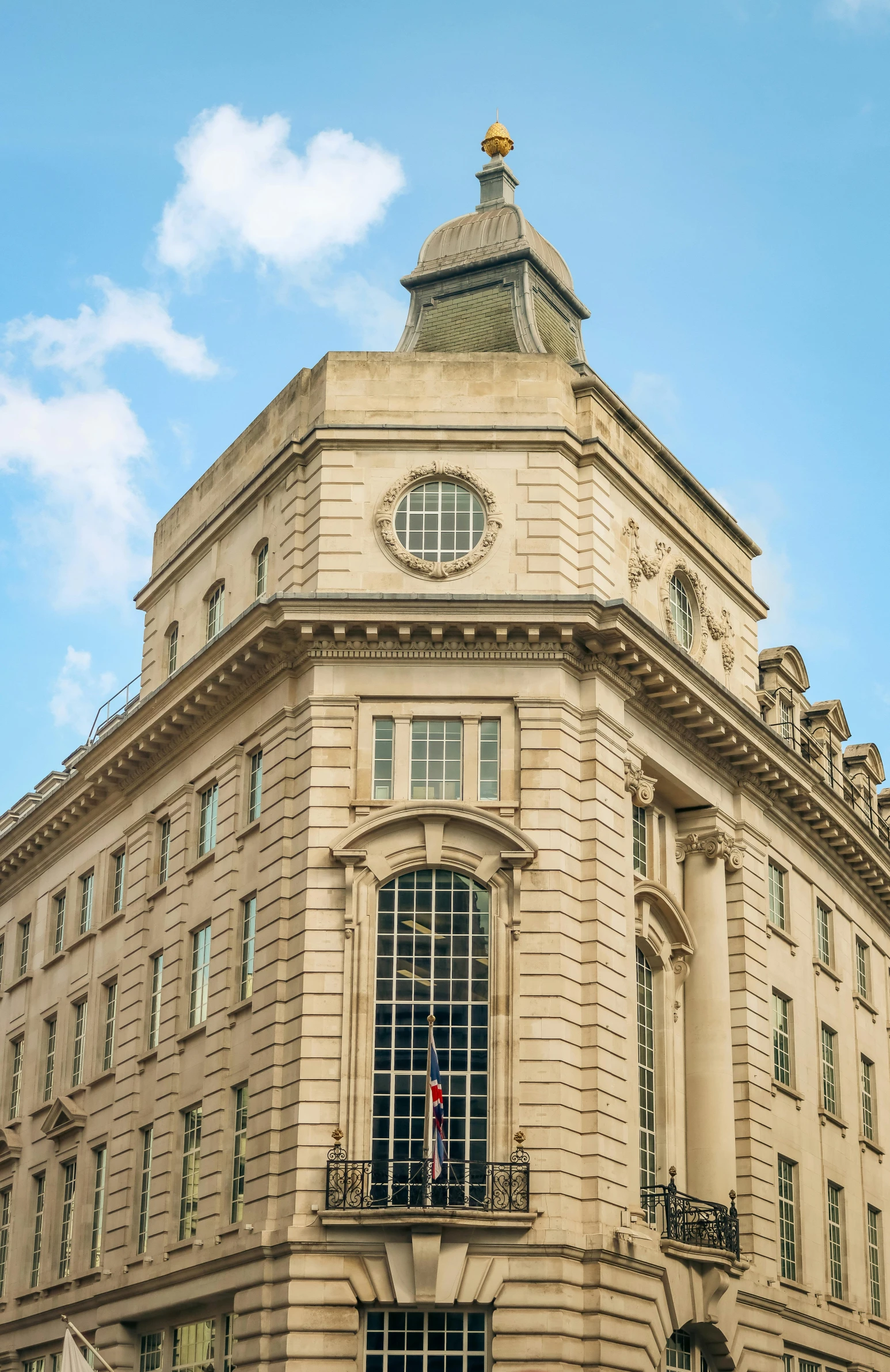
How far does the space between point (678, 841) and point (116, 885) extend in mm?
14949

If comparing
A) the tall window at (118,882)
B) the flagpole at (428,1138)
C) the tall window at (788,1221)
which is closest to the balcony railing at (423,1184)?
the flagpole at (428,1138)

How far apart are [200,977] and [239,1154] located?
505cm

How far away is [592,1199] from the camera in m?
35.3

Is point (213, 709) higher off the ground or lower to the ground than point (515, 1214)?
higher

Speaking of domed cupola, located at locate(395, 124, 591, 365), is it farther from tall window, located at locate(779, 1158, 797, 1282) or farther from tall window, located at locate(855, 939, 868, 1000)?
tall window, located at locate(779, 1158, 797, 1282)

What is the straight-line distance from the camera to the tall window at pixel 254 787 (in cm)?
4056

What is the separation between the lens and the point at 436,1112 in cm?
3459

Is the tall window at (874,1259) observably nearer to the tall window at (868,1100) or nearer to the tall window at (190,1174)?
the tall window at (868,1100)

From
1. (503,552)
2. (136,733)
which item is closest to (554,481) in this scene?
(503,552)

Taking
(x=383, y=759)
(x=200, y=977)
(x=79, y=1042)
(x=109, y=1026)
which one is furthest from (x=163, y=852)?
(x=383, y=759)

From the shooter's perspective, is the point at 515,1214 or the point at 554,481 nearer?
the point at 515,1214

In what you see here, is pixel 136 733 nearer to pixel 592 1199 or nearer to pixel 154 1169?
pixel 154 1169

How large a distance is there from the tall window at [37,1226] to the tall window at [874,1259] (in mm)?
21714

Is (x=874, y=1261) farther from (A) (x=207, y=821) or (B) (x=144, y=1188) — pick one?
(A) (x=207, y=821)
